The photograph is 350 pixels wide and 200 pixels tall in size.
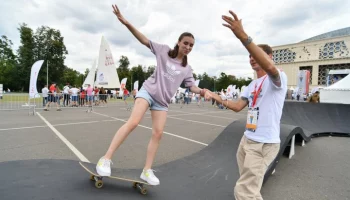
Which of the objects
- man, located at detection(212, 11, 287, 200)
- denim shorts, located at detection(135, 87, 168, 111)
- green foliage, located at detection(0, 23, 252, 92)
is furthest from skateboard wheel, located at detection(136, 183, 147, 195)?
green foliage, located at detection(0, 23, 252, 92)

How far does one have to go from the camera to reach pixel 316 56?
73188 millimetres

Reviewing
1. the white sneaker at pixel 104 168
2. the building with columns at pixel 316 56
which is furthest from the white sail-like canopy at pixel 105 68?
the building with columns at pixel 316 56

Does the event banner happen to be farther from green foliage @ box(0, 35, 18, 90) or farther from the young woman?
green foliage @ box(0, 35, 18, 90)

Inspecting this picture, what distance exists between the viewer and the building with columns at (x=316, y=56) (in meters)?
68.3

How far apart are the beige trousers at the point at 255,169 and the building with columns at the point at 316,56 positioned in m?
84.3

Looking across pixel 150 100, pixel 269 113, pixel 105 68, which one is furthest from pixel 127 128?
pixel 105 68

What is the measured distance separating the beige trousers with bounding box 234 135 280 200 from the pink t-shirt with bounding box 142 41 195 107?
113cm

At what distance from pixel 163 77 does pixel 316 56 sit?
87518 millimetres

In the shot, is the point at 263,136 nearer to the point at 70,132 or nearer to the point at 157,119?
the point at 157,119

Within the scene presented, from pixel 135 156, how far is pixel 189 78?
7.92 ft

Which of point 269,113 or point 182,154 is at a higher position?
point 269,113

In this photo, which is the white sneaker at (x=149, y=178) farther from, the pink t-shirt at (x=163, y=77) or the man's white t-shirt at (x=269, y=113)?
the man's white t-shirt at (x=269, y=113)

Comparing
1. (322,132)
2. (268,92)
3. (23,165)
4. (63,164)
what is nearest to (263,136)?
(268,92)

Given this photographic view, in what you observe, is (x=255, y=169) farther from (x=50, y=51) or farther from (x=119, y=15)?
(x=50, y=51)
